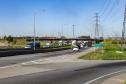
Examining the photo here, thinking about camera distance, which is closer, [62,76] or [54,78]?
[54,78]

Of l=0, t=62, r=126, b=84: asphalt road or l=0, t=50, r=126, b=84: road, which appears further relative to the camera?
l=0, t=50, r=126, b=84: road

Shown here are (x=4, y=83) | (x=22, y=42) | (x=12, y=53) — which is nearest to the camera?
(x=4, y=83)

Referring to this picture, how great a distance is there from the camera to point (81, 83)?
735 inches

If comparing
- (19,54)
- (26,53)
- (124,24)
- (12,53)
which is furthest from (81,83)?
(124,24)

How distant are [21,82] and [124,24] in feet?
209

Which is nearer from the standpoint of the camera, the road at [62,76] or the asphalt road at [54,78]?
the asphalt road at [54,78]

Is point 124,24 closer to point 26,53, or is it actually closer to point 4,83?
point 26,53

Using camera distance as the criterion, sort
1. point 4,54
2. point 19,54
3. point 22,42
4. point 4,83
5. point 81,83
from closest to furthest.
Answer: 1. point 4,83
2. point 81,83
3. point 4,54
4. point 19,54
5. point 22,42

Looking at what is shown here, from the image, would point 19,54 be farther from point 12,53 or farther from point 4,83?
point 4,83

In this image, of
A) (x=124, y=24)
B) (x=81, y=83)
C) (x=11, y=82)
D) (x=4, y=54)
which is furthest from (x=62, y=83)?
(x=124, y=24)

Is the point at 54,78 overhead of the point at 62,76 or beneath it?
overhead

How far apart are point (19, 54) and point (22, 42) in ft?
293

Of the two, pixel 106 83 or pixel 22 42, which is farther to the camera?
pixel 22 42

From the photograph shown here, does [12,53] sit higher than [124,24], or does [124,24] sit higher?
[124,24]
